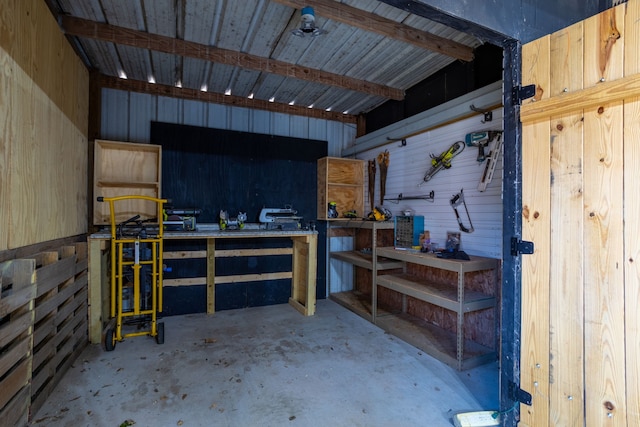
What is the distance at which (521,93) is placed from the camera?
1.76 metres

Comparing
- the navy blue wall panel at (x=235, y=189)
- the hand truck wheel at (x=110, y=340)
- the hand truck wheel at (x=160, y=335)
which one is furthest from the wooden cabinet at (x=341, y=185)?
the hand truck wheel at (x=110, y=340)

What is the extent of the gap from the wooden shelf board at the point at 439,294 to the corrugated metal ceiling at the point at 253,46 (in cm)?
228

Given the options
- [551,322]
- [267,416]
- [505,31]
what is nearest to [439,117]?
[505,31]

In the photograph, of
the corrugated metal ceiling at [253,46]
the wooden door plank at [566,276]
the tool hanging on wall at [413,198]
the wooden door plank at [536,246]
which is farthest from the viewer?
the tool hanging on wall at [413,198]

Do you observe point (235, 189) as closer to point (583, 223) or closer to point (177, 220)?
point (177, 220)

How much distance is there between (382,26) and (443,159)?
1435mm

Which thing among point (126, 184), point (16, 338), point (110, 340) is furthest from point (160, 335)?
point (126, 184)

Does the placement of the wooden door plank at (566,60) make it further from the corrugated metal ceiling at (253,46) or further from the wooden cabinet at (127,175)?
the wooden cabinet at (127,175)

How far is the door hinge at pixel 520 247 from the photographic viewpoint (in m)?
1.71

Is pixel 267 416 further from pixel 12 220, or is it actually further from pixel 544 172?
pixel 544 172

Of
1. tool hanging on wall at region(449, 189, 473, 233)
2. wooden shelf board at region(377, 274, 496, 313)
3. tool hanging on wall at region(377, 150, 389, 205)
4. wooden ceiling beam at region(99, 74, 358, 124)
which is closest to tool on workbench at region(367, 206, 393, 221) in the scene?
tool hanging on wall at region(377, 150, 389, 205)

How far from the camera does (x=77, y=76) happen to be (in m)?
3.09

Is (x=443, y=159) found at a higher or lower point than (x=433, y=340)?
higher

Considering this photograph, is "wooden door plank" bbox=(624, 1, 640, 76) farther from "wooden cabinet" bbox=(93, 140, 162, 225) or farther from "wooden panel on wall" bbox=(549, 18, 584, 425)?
"wooden cabinet" bbox=(93, 140, 162, 225)
